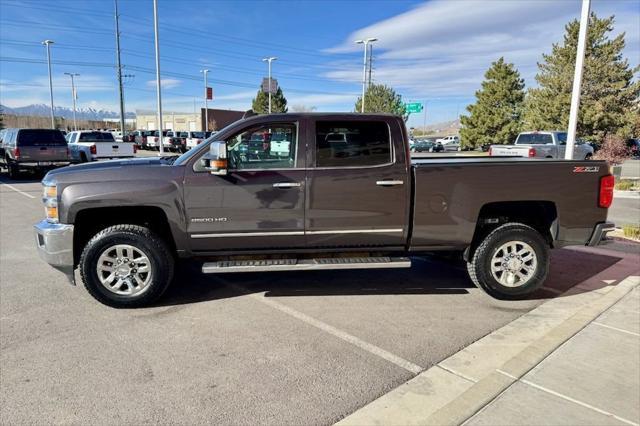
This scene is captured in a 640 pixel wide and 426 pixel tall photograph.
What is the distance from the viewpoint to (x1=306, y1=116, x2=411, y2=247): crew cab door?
4590 millimetres

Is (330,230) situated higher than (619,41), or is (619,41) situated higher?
(619,41)

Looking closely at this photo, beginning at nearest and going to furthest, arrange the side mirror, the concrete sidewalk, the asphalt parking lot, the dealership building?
1. the concrete sidewalk
2. the asphalt parking lot
3. the side mirror
4. the dealership building

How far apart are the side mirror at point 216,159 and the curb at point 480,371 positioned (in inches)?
101

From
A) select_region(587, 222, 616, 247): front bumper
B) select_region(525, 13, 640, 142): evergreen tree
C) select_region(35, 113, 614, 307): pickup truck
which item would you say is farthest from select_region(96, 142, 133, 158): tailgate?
select_region(525, 13, 640, 142): evergreen tree

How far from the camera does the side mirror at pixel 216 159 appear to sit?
13.9 feet

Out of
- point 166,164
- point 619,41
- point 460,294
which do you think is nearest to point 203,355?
point 166,164

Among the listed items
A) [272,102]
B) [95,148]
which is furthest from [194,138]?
[95,148]

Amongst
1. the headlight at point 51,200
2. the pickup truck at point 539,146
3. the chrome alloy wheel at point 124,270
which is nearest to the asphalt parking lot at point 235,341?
the chrome alloy wheel at point 124,270

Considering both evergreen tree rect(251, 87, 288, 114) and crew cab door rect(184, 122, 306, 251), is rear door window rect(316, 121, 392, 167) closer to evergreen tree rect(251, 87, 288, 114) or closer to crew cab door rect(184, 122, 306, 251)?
crew cab door rect(184, 122, 306, 251)

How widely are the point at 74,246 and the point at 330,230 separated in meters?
2.62

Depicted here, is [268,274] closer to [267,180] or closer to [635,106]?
[267,180]

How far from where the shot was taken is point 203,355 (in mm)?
3576

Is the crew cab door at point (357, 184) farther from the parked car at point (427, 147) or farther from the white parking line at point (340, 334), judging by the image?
the parked car at point (427, 147)

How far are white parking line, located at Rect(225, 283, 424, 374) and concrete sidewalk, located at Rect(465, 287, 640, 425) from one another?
703 millimetres
